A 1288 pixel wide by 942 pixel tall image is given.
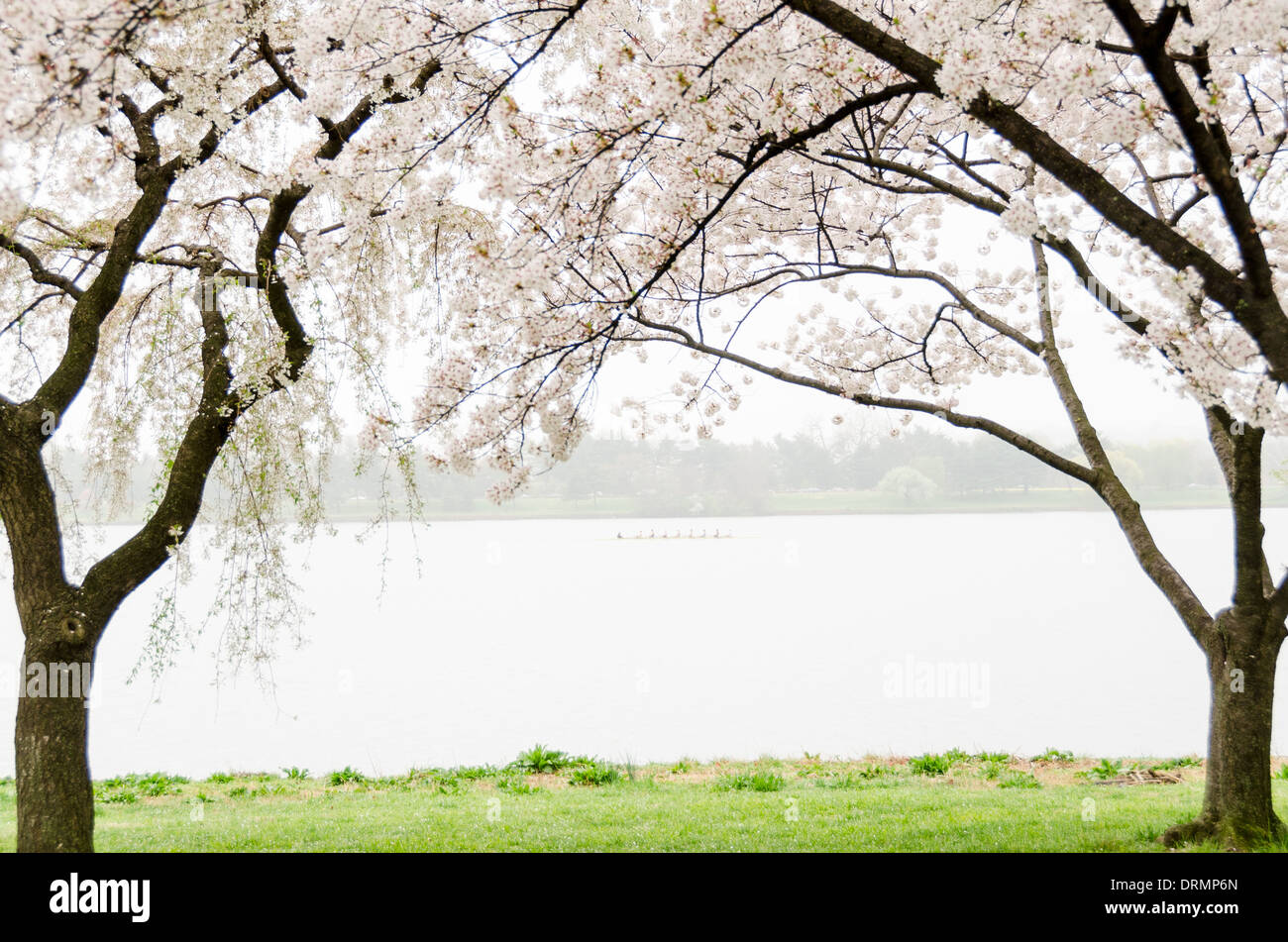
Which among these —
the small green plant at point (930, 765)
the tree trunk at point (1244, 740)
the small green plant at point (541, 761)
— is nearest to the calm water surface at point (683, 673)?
the small green plant at point (541, 761)

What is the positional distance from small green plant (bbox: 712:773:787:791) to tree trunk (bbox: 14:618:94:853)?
496 centimetres

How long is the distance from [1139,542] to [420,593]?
36.2 metres

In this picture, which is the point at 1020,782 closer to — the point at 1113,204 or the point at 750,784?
the point at 750,784

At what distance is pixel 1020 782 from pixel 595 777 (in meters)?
3.75

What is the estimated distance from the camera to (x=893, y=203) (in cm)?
761

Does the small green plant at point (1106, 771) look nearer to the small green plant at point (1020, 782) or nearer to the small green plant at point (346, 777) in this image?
the small green plant at point (1020, 782)

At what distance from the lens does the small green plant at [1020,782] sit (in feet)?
25.9

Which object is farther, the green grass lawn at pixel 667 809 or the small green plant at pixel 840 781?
the small green plant at pixel 840 781

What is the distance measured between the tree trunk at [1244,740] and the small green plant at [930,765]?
3.44m

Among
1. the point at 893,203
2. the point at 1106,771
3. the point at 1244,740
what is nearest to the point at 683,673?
the point at 1106,771

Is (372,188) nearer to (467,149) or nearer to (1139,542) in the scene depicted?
(467,149)

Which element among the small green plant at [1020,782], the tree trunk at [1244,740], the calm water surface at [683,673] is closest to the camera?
the tree trunk at [1244,740]

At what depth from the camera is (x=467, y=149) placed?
482 cm
